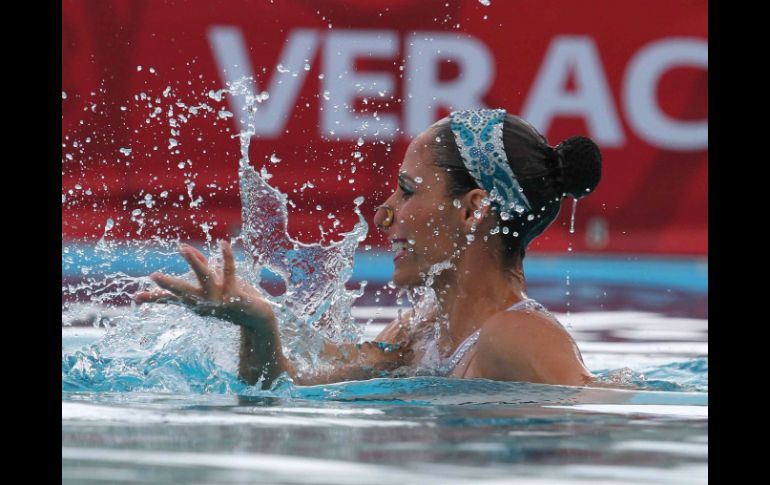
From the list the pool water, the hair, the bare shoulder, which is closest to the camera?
the pool water

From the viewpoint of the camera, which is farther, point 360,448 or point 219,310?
point 219,310

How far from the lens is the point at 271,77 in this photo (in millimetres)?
6777

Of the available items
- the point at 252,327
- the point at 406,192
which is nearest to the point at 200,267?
the point at 252,327

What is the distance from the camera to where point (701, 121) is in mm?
7047

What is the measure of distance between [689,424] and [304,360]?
1.18 metres

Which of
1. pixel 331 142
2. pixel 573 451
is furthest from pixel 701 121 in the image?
pixel 573 451

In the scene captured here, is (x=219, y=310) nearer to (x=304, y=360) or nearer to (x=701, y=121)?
(x=304, y=360)

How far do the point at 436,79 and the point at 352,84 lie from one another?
0.46 m

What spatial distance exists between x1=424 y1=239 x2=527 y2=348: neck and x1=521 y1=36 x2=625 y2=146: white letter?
382 cm

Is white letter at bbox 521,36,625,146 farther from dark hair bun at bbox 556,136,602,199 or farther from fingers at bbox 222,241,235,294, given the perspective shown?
fingers at bbox 222,241,235,294

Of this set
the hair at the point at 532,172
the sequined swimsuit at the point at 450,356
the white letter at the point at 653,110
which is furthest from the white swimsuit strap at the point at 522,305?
the white letter at the point at 653,110

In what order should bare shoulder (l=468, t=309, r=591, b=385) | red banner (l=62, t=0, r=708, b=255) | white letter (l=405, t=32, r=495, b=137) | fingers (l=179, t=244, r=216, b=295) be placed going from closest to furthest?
fingers (l=179, t=244, r=216, b=295)
bare shoulder (l=468, t=309, r=591, b=385)
red banner (l=62, t=0, r=708, b=255)
white letter (l=405, t=32, r=495, b=137)

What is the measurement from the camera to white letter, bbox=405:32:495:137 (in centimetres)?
684

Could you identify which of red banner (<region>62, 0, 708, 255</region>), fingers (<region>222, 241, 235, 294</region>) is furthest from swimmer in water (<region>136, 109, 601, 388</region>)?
red banner (<region>62, 0, 708, 255</region>)
